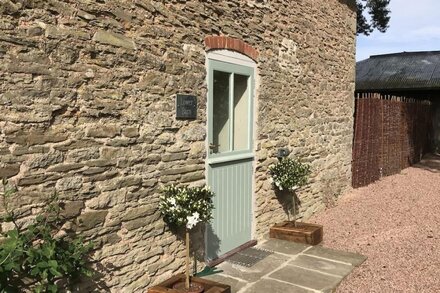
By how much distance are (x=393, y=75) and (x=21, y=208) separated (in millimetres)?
18470

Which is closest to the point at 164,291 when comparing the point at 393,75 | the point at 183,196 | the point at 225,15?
the point at 183,196

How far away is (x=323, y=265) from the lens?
482cm

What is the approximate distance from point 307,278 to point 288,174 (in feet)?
5.44

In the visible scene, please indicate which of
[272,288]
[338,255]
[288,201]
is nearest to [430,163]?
[288,201]

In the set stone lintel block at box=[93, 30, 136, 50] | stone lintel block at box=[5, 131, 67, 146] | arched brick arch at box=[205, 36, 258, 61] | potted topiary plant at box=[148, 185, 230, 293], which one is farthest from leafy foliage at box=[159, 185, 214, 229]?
arched brick arch at box=[205, 36, 258, 61]

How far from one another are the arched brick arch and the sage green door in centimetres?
18

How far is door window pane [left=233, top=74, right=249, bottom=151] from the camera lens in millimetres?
5297

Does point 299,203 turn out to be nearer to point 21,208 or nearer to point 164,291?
point 164,291

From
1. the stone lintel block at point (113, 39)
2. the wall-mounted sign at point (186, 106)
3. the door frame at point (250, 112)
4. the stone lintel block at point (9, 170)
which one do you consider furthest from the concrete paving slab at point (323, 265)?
the stone lintel block at point (9, 170)

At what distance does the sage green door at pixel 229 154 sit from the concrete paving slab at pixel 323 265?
0.81 m

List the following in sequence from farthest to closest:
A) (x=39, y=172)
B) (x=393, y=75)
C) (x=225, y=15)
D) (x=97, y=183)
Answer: (x=393, y=75) < (x=225, y=15) < (x=97, y=183) < (x=39, y=172)

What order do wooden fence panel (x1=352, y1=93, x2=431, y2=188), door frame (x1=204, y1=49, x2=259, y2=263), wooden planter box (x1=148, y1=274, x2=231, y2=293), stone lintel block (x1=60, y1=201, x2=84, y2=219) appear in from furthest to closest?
wooden fence panel (x1=352, y1=93, x2=431, y2=188) < door frame (x1=204, y1=49, x2=259, y2=263) < wooden planter box (x1=148, y1=274, x2=231, y2=293) < stone lintel block (x1=60, y1=201, x2=84, y2=219)

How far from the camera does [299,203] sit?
671cm

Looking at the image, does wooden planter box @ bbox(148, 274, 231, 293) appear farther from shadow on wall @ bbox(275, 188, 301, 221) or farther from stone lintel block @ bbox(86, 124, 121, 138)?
shadow on wall @ bbox(275, 188, 301, 221)
